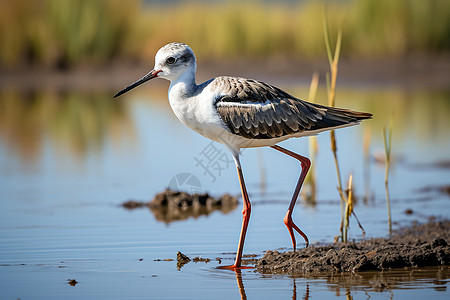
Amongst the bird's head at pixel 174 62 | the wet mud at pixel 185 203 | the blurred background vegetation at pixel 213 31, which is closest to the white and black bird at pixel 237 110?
the bird's head at pixel 174 62

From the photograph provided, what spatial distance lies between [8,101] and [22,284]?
14641 millimetres

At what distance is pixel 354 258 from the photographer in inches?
246

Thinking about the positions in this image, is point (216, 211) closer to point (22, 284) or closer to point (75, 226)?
point (75, 226)

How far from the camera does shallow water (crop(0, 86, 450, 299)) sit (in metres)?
5.94

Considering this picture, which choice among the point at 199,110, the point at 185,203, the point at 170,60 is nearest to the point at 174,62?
the point at 170,60

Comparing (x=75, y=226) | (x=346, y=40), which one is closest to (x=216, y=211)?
(x=75, y=226)

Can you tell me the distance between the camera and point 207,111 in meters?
6.66

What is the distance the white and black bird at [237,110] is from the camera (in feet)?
22.0

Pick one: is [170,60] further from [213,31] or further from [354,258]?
[213,31]

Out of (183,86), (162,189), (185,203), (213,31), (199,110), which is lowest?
(185,203)

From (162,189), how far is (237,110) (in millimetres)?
3238

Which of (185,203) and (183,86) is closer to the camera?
(183,86)

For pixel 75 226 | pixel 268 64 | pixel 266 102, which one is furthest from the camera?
pixel 268 64

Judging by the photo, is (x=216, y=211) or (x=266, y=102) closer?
(x=266, y=102)
